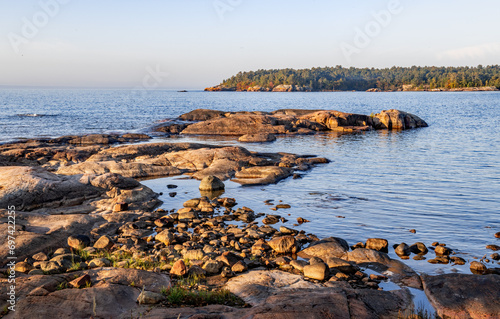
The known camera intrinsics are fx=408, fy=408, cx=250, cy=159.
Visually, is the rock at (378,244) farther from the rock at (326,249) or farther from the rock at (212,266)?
the rock at (212,266)

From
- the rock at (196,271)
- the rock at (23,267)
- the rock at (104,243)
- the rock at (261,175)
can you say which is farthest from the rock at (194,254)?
the rock at (261,175)

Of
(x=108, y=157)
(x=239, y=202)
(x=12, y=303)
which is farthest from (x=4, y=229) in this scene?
(x=108, y=157)

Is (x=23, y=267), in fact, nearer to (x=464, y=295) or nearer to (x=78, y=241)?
(x=78, y=241)

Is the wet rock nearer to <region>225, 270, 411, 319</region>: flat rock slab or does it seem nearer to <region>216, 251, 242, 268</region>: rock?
<region>225, 270, 411, 319</region>: flat rock slab

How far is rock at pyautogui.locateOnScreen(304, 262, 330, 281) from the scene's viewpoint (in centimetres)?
934

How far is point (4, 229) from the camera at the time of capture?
11188 mm

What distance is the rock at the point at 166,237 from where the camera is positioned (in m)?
11.9

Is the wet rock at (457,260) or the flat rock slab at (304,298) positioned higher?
the flat rock slab at (304,298)

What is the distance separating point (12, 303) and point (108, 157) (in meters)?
19.3

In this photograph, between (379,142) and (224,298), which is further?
(379,142)

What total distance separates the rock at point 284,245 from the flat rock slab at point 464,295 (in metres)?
3.53

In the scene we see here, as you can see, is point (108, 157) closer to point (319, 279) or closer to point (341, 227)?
point (341, 227)

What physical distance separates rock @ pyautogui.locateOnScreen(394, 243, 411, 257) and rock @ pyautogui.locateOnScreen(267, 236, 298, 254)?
2762mm

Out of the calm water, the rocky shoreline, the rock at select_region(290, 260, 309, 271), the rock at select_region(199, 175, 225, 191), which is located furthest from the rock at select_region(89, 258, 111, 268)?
the rock at select_region(199, 175, 225, 191)
